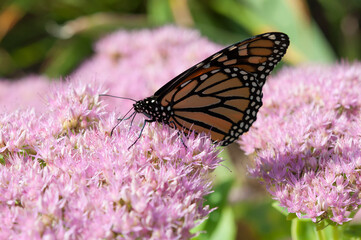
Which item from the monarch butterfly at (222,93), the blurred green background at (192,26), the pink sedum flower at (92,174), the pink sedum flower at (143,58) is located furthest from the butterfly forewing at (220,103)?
the blurred green background at (192,26)

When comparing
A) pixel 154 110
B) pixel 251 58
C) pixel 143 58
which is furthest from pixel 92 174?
pixel 143 58

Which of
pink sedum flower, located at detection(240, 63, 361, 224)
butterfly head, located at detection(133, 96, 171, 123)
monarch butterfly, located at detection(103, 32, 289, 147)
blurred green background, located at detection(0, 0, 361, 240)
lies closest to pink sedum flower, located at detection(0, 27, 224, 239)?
butterfly head, located at detection(133, 96, 171, 123)

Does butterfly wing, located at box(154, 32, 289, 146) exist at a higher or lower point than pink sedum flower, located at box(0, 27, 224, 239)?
higher

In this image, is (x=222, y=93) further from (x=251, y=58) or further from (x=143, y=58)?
(x=143, y=58)

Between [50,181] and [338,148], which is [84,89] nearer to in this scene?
[50,181]

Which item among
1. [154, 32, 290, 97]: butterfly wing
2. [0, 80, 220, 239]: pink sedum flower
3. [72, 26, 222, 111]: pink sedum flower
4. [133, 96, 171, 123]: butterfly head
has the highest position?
[72, 26, 222, 111]: pink sedum flower

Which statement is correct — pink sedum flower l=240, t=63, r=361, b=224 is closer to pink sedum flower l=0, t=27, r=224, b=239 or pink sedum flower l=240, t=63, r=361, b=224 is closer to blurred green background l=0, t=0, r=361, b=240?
pink sedum flower l=0, t=27, r=224, b=239
